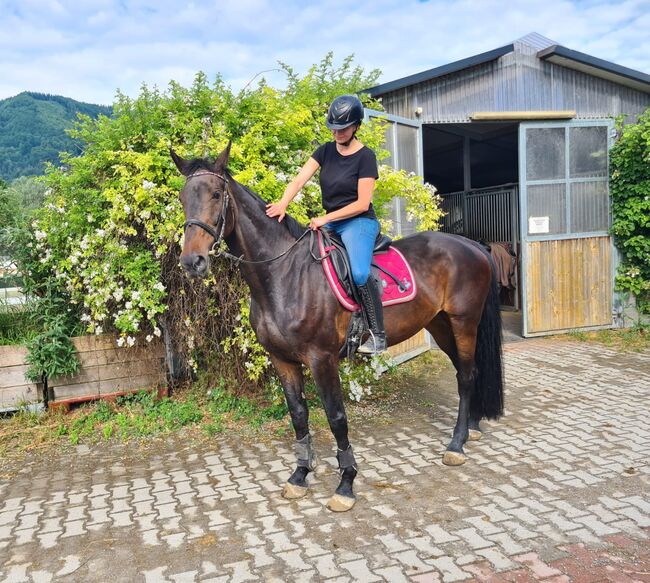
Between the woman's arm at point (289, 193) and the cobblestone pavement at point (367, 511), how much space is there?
2.01m

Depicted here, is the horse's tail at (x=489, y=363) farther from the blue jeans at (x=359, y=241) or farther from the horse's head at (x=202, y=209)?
the horse's head at (x=202, y=209)

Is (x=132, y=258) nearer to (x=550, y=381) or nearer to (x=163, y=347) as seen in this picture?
(x=163, y=347)

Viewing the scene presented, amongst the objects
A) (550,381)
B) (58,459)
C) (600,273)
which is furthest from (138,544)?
(600,273)

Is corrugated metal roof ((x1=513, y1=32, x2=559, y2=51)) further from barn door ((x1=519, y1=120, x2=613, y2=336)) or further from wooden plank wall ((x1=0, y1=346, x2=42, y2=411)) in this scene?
wooden plank wall ((x1=0, y1=346, x2=42, y2=411))

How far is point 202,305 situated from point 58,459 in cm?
183

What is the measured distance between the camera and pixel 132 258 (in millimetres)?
5023

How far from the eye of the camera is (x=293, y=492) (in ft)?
12.0

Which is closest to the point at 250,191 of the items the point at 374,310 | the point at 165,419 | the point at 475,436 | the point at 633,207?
the point at 374,310

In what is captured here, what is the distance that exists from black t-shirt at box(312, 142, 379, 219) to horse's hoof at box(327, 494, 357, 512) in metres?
1.97

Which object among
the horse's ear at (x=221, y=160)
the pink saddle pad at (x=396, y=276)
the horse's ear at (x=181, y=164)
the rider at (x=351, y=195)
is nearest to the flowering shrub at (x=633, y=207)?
the pink saddle pad at (x=396, y=276)

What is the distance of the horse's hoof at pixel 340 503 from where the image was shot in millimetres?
3428

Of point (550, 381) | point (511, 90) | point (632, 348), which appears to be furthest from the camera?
point (511, 90)

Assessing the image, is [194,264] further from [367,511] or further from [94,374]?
[94,374]

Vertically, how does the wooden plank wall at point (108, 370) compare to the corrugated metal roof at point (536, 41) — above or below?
below
